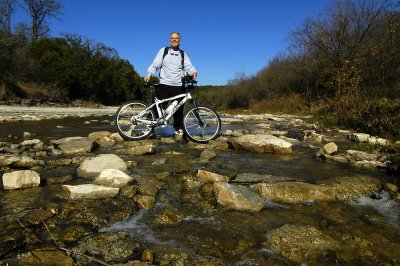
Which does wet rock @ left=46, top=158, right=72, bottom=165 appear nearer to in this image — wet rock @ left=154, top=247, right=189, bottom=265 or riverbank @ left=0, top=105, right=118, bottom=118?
wet rock @ left=154, top=247, right=189, bottom=265

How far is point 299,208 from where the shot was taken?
3.95 metres

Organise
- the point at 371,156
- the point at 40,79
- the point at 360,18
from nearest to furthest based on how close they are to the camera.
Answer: the point at 371,156 < the point at 360,18 < the point at 40,79

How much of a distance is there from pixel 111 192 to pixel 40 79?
99.1 ft

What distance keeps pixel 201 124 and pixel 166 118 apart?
0.76 metres

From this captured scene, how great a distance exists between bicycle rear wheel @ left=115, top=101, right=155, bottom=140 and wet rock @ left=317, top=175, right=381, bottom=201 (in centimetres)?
396

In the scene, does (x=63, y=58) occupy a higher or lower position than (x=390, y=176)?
higher

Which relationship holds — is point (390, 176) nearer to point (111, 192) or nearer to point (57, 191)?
point (111, 192)

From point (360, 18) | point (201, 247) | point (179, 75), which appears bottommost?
point (201, 247)

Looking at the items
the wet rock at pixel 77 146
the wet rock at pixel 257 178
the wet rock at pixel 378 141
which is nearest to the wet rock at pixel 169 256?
the wet rock at pixel 257 178

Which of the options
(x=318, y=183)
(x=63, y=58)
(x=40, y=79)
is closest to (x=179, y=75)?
(x=318, y=183)

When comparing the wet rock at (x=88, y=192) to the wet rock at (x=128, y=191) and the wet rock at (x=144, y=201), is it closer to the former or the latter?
the wet rock at (x=128, y=191)

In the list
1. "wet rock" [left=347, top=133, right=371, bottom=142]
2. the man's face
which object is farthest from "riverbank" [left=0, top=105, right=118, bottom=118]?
"wet rock" [left=347, top=133, right=371, bottom=142]

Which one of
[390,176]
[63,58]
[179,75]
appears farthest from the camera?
[63,58]

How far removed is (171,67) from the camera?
761 centimetres
